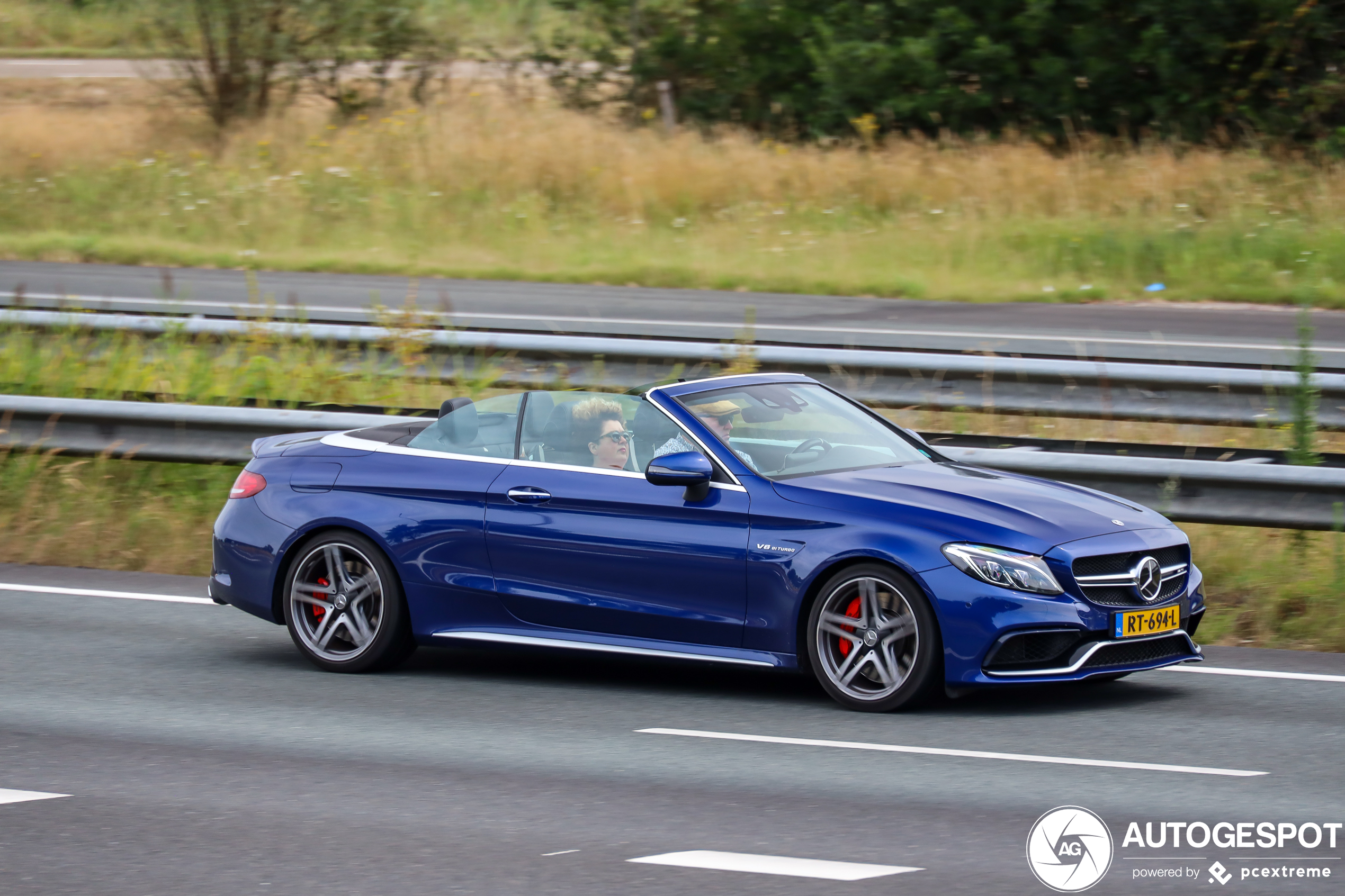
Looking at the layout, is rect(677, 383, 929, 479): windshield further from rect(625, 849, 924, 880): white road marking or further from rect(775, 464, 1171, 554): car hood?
rect(625, 849, 924, 880): white road marking

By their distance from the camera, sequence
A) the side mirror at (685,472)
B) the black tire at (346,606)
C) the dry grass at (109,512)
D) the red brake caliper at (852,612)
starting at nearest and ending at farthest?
the red brake caliper at (852,612) < the side mirror at (685,472) < the black tire at (346,606) < the dry grass at (109,512)

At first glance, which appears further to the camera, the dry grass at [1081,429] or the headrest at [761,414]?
the dry grass at [1081,429]

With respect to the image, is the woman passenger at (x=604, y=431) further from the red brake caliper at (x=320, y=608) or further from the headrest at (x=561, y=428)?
the red brake caliper at (x=320, y=608)

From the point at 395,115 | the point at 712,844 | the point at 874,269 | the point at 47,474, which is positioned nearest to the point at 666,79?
the point at 395,115

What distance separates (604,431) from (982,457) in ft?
7.62

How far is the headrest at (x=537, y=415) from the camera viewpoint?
8.09 m

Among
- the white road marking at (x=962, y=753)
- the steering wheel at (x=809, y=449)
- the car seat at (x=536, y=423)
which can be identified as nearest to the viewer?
the white road marking at (x=962, y=753)

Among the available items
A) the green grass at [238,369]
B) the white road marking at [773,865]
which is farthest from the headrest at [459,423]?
the green grass at [238,369]

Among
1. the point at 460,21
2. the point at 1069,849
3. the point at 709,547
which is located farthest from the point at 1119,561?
the point at 460,21

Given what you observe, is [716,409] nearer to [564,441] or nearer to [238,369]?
[564,441]

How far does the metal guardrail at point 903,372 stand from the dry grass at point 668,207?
31.4 ft

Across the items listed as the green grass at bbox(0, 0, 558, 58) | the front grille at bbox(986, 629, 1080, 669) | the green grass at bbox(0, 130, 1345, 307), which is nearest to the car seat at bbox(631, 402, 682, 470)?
the front grille at bbox(986, 629, 1080, 669)

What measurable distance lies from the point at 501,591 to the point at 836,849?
110 inches

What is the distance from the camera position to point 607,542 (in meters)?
7.71
